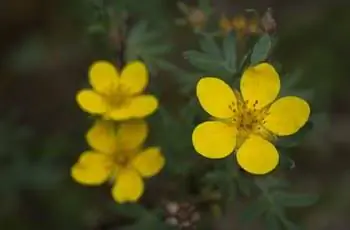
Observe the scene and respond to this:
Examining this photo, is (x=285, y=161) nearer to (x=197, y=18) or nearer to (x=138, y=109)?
(x=138, y=109)

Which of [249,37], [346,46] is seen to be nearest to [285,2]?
[346,46]

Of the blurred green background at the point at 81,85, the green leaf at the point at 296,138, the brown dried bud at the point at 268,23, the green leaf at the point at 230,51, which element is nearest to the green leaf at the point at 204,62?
the green leaf at the point at 230,51

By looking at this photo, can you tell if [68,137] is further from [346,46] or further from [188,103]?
[346,46]

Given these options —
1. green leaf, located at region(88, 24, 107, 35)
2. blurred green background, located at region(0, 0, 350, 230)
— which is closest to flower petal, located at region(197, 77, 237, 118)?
green leaf, located at region(88, 24, 107, 35)

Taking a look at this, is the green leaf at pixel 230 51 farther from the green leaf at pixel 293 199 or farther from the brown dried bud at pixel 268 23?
the green leaf at pixel 293 199

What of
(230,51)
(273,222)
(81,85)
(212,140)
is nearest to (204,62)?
(230,51)

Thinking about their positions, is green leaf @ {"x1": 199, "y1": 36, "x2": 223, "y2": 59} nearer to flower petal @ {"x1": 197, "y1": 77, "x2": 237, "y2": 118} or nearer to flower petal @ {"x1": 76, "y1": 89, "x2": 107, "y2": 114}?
flower petal @ {"x1": 197, "y1": 77, "x2": 237, "y2": 118}
